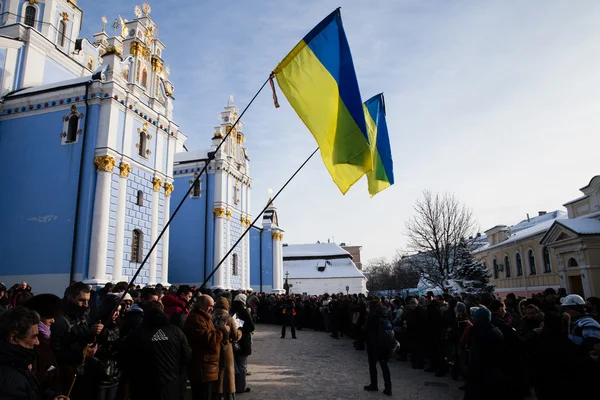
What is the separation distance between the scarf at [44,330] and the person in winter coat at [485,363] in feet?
16.1

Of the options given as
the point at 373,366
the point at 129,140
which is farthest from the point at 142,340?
the point at 129,140

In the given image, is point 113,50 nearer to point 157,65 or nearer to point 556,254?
point 157,65

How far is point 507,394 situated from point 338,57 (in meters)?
5.60

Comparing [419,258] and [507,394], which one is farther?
[419,258]

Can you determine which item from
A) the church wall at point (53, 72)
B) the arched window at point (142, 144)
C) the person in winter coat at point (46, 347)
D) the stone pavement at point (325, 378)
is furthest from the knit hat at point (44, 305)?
the church wall at point (53, 72)

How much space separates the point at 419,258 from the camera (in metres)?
32.8

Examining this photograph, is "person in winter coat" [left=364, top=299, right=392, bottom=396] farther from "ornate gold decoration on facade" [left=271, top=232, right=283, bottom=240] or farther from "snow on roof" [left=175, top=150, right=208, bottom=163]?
"ornate gold decoration on facade" [left=271, top=232, right=283, bottom=240]

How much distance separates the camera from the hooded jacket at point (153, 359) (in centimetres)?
451

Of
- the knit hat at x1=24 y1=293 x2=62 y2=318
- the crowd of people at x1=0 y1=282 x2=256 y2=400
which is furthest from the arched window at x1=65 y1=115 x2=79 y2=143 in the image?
the knit hat at x1=24 y1=293 x2=62 y2=318

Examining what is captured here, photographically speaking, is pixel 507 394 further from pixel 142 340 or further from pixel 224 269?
pixel 224 269

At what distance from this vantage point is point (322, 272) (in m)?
62.1

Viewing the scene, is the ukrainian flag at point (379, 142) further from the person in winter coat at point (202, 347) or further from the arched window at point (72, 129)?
the arched window at point (72, 129)

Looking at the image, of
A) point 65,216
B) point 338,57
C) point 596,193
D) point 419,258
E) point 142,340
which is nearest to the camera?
point 142,340

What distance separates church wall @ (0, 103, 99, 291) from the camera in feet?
53.5
